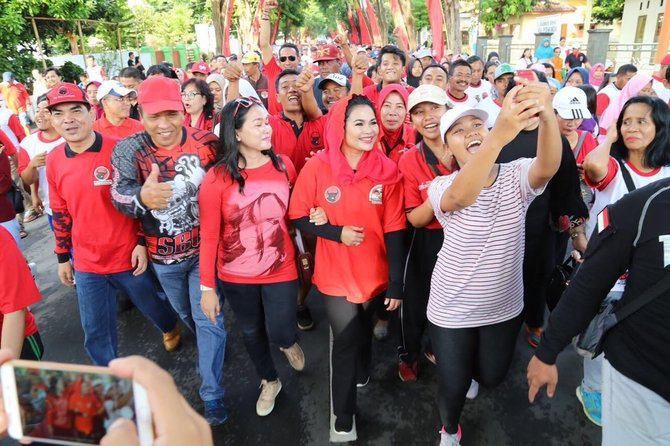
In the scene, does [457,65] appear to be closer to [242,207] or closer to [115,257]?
[242,207]

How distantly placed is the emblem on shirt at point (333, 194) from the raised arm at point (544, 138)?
1.02m

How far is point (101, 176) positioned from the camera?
284cm

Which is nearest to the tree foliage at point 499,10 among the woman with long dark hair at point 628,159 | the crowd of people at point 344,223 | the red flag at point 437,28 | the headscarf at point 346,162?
the red flag at point 437,28

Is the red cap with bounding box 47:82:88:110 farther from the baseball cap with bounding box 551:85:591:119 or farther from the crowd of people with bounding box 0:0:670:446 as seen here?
the baseball cap with bounding box 551:85:591:119

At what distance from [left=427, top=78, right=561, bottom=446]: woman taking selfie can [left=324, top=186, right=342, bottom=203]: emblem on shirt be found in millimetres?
558

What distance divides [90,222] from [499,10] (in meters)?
37.7

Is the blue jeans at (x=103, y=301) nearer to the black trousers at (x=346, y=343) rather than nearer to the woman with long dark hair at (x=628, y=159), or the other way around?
the black trousers at (x=346, y=343)

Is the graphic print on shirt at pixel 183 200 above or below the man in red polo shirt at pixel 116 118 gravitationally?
below

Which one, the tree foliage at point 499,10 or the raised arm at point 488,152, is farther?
the tree foliage at point 499,10

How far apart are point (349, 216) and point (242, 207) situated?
62cm

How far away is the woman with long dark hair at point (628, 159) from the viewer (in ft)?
8.71

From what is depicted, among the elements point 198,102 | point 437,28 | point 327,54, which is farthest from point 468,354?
point 437,28

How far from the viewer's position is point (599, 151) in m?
2.69

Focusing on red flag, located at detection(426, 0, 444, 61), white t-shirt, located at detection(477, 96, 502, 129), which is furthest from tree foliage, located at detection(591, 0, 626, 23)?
white t-shirt, located at detection(477, 96, 502, 129)
